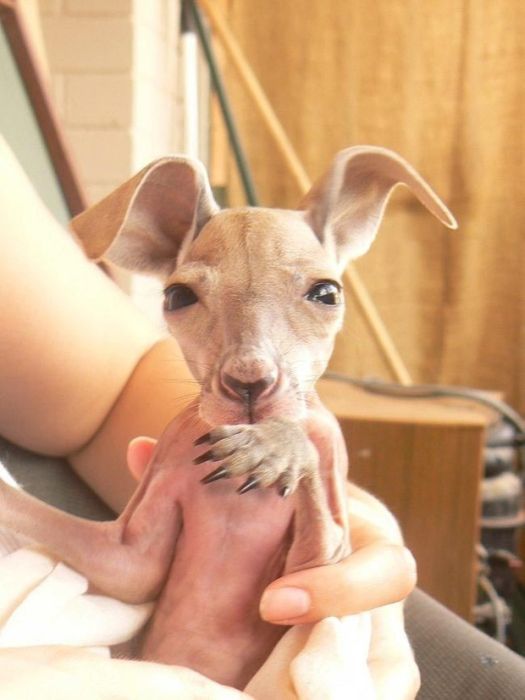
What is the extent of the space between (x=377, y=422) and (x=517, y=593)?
687mm

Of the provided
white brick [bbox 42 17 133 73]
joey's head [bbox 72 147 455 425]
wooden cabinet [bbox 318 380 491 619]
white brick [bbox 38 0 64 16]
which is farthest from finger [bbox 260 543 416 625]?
white brick [bbox 38 0 64 16]

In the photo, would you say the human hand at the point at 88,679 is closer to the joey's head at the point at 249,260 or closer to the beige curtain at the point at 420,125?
the joey's head at the point at 249,260

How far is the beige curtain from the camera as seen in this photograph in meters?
1.57

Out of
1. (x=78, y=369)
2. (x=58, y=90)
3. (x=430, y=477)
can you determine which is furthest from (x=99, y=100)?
(x=430, y=477)

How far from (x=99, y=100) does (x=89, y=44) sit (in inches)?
6.7

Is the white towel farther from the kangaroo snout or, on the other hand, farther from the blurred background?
the blurred background

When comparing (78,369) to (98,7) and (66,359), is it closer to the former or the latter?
(66,359)

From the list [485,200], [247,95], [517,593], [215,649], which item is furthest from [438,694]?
[247,95]

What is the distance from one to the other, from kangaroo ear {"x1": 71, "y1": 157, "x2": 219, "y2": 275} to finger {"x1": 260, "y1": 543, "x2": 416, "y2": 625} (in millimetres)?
202

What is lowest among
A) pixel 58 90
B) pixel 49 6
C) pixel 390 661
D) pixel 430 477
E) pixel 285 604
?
pixel 430 477

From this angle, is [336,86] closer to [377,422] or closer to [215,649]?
[377,422]

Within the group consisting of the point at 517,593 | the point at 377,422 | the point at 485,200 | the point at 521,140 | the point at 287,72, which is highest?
the point at 287,72

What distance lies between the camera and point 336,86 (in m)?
1.59

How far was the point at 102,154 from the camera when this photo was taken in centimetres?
125
